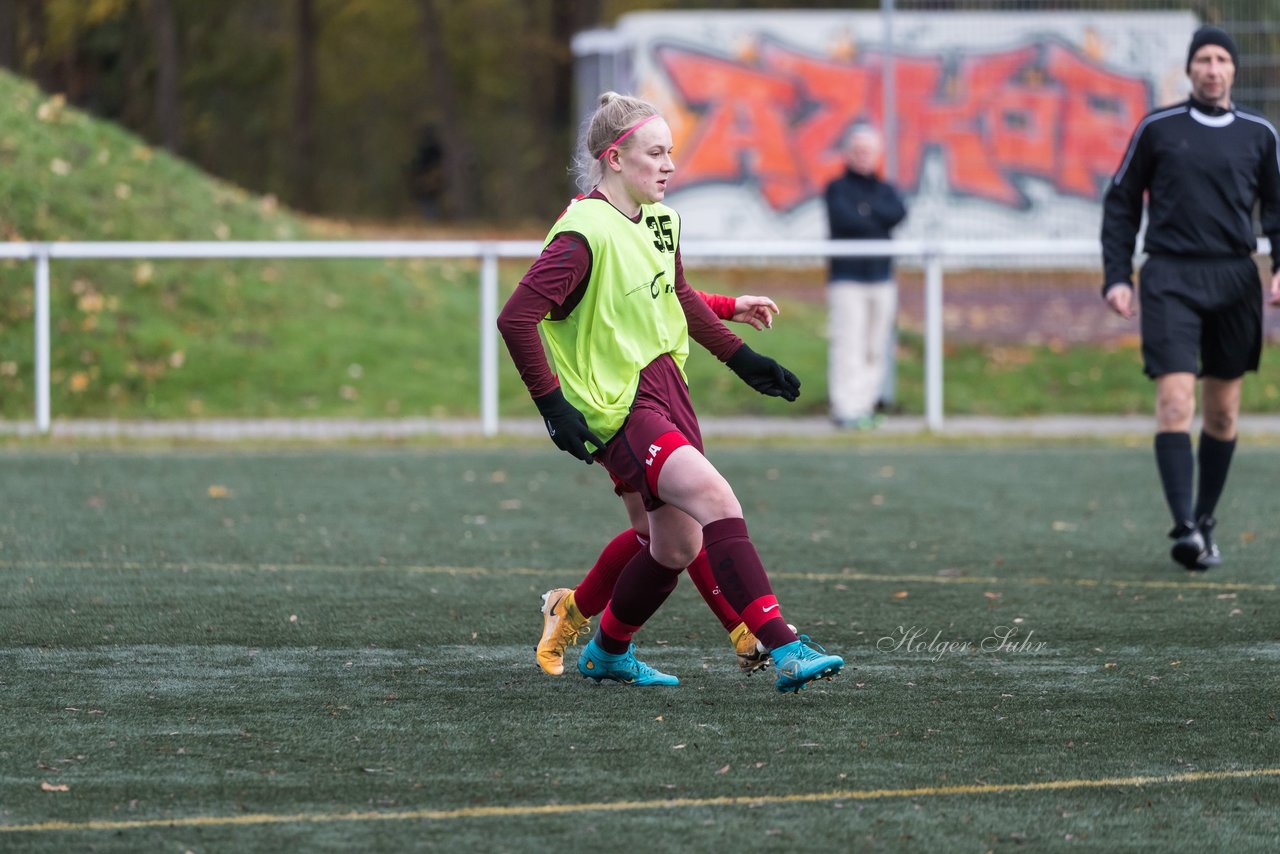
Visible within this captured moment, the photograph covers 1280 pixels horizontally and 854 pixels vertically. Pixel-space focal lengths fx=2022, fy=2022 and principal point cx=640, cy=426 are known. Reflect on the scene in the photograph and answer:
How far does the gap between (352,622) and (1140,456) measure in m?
7.37

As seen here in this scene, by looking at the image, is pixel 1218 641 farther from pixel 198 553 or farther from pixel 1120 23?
pixel 1120 23

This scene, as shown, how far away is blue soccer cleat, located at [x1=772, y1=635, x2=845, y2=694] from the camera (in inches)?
200

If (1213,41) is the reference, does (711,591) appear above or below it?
below

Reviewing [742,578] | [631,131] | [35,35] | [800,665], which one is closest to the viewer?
[800,665]

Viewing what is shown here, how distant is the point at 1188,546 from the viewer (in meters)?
7.98

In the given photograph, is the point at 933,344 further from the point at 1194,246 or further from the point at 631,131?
the point at 631,131

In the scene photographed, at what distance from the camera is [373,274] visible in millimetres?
19047

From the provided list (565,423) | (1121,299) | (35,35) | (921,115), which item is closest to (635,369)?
(565,423)

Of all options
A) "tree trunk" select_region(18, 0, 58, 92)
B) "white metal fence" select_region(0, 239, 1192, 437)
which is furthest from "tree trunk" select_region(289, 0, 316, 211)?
"white metal fence" select_region(0, 239, 1192, 437)

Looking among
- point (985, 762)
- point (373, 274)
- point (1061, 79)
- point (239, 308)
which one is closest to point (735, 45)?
point (1061, 79)

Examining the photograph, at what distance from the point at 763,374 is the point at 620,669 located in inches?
36.7

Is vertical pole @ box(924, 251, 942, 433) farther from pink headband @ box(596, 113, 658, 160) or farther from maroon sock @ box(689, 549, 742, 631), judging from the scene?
pink headband @ box(596, 113, 658, 160)

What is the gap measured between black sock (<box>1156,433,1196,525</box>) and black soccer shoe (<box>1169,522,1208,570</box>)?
39 millimetres

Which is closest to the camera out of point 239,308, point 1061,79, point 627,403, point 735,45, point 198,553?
point 627,403
